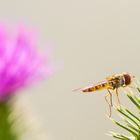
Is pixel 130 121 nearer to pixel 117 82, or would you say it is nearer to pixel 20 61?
pixel 117 82

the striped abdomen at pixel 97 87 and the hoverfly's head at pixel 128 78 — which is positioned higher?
the hoverfly's head at pixel 128 78

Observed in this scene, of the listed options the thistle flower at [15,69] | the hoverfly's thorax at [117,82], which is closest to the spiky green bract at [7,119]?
the thistle flower at [15,69]

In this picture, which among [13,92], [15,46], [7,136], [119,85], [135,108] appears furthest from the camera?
[15,46]

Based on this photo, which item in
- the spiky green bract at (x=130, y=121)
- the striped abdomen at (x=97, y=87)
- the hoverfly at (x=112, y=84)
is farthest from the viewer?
the striped abdomen at (x=97, y=87)

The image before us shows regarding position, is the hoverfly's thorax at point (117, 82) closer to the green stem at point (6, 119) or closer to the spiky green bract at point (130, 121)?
the spiky green bract at point (130, 121)

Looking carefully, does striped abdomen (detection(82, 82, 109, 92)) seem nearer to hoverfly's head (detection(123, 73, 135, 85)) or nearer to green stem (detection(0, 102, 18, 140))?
hoverfly's head (detection(123, 73, 135, 85))

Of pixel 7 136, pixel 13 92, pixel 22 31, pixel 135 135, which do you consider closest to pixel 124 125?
Answer: pixel 135 135

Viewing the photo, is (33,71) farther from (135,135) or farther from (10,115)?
(135,135)

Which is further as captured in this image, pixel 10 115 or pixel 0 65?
pixel 0 65
